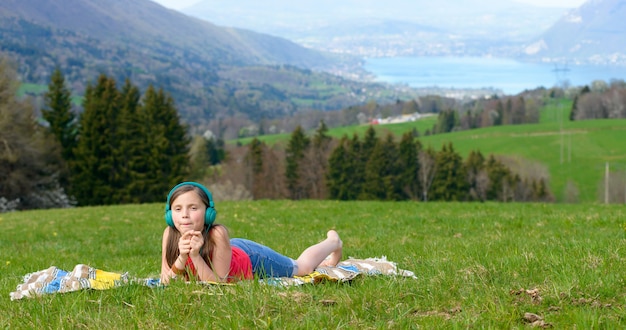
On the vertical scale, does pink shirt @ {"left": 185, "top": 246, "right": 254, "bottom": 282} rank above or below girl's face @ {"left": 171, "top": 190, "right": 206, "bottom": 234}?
below

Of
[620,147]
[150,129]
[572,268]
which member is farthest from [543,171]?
[572,268]

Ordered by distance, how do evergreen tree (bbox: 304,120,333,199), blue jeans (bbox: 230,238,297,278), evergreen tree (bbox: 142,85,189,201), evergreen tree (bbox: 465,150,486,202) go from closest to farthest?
blue jeans (bbox: 230,238,297,278)
evergreen tree (bbox: 142,85,189,201)
evergreen tree (bbox: 304,120,333,199)
evergreen tree (bbox: 465,150,486,202)

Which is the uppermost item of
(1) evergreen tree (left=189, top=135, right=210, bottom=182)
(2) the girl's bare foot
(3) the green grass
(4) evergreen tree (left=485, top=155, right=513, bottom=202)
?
(3) the green grass

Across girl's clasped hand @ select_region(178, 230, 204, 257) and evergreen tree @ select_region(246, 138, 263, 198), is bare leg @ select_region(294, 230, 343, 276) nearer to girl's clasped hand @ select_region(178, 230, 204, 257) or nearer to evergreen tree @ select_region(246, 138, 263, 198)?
girl's clasped hand @ select_region(178, 230, 204, 257)

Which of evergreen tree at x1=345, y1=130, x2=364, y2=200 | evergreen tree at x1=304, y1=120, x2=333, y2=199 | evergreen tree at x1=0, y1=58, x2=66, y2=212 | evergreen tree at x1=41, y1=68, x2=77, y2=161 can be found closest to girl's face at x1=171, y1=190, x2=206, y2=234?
evergreen tree at x1=0, y1=58, x2=66, y2=212

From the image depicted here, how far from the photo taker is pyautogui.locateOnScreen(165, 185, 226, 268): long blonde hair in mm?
6395

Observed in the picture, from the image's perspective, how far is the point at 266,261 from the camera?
23.6 ft

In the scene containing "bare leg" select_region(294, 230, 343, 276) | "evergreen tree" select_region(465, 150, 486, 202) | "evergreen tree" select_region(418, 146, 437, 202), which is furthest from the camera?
"evergreen tree" select_region(465, 150, 486, 202)

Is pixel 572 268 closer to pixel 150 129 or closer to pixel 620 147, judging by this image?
pixel 150 129

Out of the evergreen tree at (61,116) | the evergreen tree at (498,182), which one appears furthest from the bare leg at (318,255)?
the evergreen tree at (498,182)

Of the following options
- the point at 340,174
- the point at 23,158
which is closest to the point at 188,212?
the point at 23,158

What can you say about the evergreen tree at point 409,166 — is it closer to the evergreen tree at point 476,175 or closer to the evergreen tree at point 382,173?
the evergreen tree at point 382,173

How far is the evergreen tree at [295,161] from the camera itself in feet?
283

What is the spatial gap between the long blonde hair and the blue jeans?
72 cm
